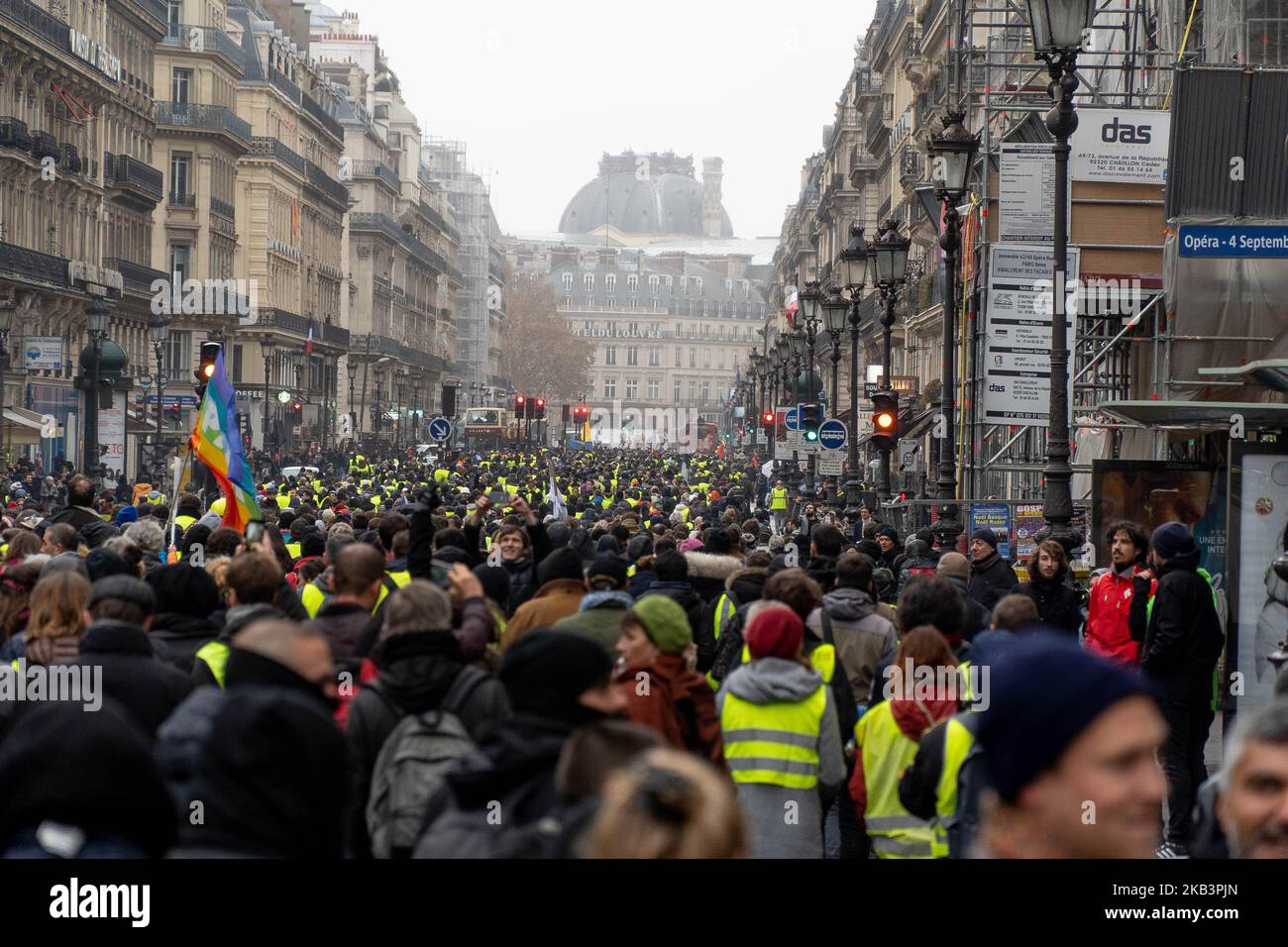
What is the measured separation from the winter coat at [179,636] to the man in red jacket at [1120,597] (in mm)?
5212

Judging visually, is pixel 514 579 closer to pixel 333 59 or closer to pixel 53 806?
pixel 53 806

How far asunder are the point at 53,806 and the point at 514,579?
24.5ft

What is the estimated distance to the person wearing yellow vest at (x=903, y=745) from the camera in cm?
703

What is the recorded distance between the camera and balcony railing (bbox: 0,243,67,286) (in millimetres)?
45312

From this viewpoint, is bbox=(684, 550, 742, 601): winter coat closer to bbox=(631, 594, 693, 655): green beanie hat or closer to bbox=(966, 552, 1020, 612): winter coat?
bbox=(966, 552, 1020, 612): winter coat

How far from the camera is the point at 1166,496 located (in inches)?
587

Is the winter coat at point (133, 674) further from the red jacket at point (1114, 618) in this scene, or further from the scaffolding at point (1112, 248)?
the scaffolding at point (1112, 248)

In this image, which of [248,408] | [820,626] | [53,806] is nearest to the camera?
[53,806]

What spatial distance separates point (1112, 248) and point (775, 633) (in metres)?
16.6

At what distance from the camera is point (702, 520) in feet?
78.3

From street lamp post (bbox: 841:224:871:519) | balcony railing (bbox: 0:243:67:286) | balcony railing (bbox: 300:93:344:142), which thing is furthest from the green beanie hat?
balcony railing (bbox: 300:93:344:142)

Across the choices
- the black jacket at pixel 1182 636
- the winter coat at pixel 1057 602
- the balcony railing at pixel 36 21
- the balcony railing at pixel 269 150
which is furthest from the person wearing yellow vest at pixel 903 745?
the balcony railing at pixel 269 150

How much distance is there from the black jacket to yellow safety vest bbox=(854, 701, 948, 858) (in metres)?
3.64
